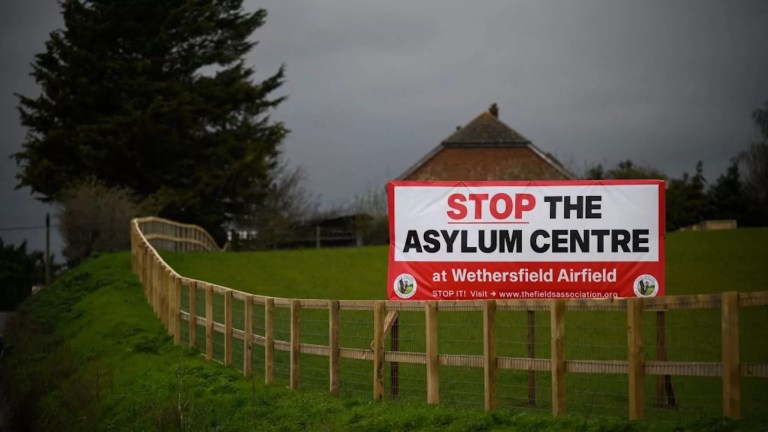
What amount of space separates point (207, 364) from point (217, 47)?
131 ft

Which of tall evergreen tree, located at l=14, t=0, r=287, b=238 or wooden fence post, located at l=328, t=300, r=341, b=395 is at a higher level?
tall evergreen tree, located at l=14, t=0, r=287, b=238

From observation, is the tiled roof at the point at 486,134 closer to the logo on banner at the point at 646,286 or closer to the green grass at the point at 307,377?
the green grass at the point at 307,377

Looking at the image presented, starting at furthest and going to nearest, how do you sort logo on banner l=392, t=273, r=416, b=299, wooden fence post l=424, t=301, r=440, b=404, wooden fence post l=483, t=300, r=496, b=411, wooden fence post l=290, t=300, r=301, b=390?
logo on banner l=392, t=273, r=416, b=299
wooden fence post l=290, t=300, r=301, b=390
wooden fence post l=424, t=301, r=440, b=404
wooden fence post l=483, t=300, r=496, b=411

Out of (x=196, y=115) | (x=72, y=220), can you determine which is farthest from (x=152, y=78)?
(x=72, y=220)

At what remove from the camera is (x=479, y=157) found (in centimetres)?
6800

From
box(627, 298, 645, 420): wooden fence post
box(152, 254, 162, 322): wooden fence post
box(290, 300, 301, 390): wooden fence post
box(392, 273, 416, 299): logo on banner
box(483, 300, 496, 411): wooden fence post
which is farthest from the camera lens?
box(152, 254, 162, 322): wooden fence post

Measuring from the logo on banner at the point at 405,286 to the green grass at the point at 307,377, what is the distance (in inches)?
27.4

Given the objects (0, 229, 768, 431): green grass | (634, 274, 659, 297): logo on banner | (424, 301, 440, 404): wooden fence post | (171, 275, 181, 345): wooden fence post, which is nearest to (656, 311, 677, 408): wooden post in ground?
(0, 229, 768, 431): green grass

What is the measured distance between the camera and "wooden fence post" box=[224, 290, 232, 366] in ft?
59.9

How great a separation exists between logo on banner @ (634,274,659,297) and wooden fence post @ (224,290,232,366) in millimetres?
6145

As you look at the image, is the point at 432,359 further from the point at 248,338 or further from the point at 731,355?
the point at 248,338

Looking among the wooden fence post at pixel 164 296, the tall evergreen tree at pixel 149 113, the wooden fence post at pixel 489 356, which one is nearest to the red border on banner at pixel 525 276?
the wooden fence post at pixel 489 356

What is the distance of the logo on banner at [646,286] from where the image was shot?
17094 millimetres

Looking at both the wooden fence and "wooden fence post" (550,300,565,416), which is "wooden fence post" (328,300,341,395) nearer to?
the wooden fence
